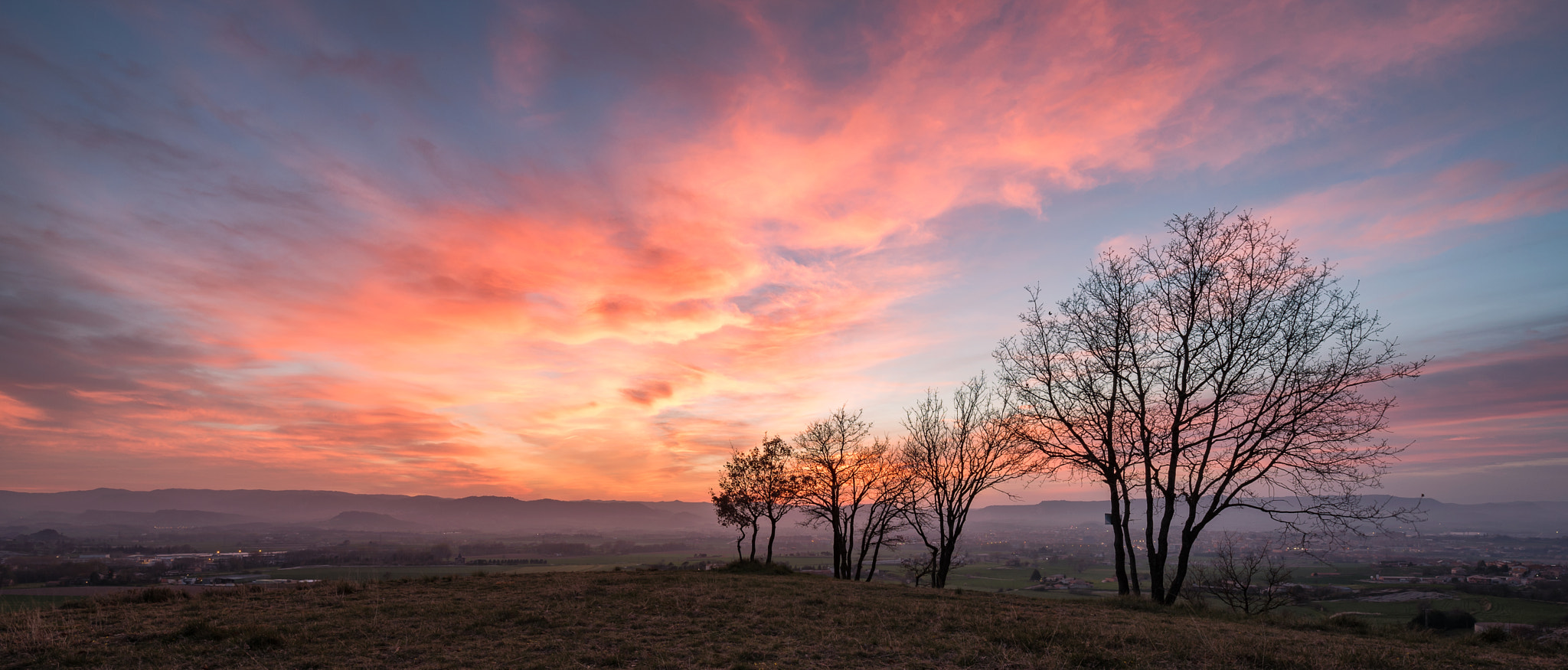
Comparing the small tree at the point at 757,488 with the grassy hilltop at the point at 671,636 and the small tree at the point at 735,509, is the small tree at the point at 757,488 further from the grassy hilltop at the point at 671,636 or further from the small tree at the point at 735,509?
the grassy hilltop at the point at 671,636

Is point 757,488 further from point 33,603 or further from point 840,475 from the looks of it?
point 33,603

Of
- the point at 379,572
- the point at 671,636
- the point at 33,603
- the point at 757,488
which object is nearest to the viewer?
the point at 671,636

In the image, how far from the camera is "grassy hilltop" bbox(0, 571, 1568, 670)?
35.1ft

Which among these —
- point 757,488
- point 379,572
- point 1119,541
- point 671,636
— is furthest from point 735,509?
point 671,636

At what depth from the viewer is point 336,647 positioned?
1155cm

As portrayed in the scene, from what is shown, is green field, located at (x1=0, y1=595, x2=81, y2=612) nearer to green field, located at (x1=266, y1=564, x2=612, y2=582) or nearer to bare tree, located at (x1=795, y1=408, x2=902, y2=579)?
green field, located at (x1=266, y1=564, x2=612, y2=582)

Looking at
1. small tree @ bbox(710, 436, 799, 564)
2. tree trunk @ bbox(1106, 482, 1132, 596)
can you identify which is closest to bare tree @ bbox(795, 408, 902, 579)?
small tree @ bbox(710, 436, 799, 564)

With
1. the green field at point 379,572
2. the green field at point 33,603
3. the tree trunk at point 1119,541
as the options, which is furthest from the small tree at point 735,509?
the green field at point 33,603

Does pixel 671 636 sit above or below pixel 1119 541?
above

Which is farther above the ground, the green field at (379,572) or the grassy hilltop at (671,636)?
the grassy hilltop at (671,636)

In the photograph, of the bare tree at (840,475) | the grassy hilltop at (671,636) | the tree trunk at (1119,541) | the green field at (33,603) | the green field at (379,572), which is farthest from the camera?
the bare tree at (840,475)

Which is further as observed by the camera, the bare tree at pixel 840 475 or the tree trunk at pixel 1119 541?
the bare tree at pixel 840 475

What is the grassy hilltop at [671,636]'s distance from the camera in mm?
10695

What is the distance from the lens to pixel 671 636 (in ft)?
43.1
